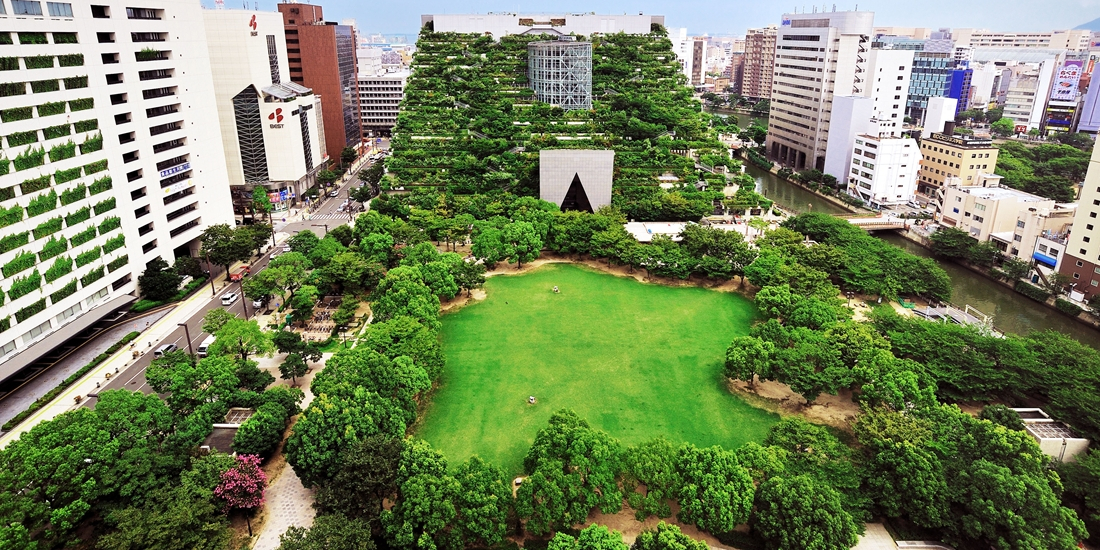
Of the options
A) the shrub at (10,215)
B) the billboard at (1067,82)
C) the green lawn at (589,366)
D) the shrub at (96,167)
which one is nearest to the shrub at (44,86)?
the shrub at (96,167)

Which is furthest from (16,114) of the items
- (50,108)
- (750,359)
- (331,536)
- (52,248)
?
(750,359)

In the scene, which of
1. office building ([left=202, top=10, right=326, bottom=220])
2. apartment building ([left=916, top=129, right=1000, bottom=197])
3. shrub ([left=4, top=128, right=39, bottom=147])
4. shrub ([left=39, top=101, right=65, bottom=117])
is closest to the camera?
shrub ([left=4, top=128, right=39, bottom=147])

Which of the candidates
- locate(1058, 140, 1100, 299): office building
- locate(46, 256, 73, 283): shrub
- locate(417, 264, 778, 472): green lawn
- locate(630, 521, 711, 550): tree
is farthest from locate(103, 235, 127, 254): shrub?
locate(1058, 140, 1100, 299): office building

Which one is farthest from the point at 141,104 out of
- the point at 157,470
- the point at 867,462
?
the point at 867,462

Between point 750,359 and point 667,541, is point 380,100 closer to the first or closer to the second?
point 750,359

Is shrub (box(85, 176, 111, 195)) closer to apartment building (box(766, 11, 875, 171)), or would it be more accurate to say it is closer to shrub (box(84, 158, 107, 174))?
shrub (box(84, 158, 107, 174))

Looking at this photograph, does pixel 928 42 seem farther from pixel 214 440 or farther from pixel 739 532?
pixel 214 440

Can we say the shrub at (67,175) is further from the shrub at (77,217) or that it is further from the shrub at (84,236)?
the shrub at (84,236)
